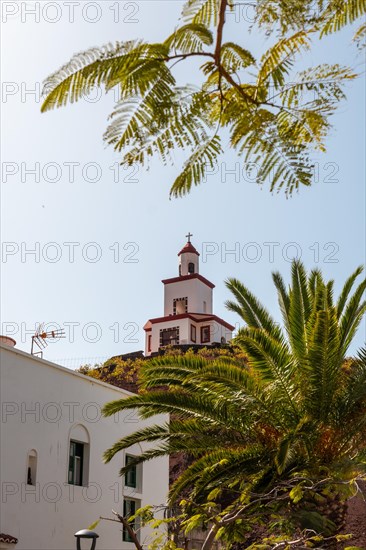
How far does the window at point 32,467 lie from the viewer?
61.4ft

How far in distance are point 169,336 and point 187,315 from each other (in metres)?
1.70

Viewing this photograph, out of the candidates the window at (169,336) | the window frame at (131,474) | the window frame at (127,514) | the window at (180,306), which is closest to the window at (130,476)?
the window frame at (131,474)

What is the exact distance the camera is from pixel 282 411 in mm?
14047

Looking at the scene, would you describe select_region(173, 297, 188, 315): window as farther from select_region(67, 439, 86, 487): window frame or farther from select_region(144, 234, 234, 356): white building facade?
select_region(67, 439, 86, 487): window frame

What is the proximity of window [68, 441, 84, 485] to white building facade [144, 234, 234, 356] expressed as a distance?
23.8m

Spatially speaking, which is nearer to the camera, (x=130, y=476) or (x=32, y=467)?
(x=32, y=467)

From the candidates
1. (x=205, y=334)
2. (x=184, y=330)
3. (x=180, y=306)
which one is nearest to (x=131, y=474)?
(x=184, y=330)

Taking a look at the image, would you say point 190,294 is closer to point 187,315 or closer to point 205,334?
point 187,315

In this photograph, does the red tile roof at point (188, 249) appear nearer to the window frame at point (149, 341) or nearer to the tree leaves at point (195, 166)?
the window frame at point (149, 341)

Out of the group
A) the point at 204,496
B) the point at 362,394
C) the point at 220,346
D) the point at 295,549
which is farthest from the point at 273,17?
the point at 220,346

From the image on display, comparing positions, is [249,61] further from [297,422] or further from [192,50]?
[297,422]

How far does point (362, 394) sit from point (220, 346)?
22138 mm

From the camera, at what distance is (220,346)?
35.8 m

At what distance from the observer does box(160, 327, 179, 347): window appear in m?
45.5
